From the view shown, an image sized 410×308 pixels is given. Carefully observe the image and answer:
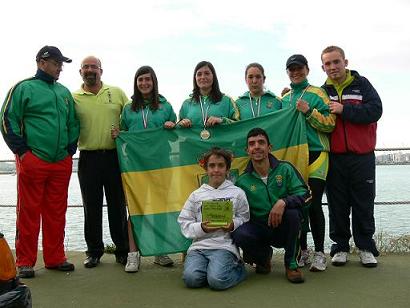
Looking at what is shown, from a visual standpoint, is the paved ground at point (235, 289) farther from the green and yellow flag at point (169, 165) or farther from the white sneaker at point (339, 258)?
the green and yellow flag at point (169, 165)

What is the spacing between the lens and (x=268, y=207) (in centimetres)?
436

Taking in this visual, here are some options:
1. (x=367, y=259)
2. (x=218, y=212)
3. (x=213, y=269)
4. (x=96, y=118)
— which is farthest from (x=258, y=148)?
(x=96, y=118)

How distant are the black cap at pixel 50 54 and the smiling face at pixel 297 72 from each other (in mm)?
2194

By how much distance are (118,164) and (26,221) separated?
103 cm

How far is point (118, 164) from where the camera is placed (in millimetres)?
5086

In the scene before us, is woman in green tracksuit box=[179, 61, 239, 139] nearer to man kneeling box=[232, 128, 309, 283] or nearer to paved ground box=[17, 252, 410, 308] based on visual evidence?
man kneeling box=[232, 128, 309, 283]

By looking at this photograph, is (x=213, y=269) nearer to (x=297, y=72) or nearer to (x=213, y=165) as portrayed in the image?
(x=213, y=165)

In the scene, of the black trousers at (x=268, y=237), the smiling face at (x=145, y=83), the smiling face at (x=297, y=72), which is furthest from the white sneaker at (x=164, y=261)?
the smiling face at (x=297, y=72)

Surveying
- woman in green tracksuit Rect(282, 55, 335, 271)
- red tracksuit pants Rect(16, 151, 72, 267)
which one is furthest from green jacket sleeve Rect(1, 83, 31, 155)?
woman in green tracksuit Rect(282, 55, 335, 271)

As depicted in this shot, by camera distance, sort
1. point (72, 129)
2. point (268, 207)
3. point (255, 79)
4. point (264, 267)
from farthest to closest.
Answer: point (72, 129)
point (255, 79)
point (264, 267)
point (268, 207)

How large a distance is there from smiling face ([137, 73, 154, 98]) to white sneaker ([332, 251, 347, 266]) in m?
2.41

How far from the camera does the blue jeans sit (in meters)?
3.94

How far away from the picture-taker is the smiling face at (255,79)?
4.80 meters

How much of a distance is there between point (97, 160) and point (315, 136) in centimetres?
215
